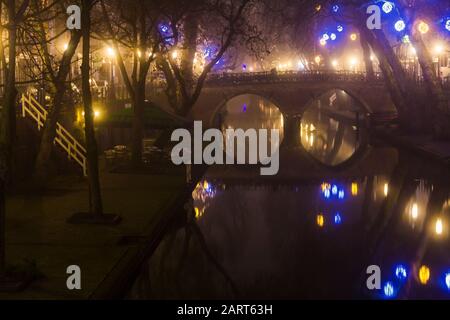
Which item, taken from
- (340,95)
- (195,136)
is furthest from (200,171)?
(340,95)

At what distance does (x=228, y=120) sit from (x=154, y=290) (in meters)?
60.5

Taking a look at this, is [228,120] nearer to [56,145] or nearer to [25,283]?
[56,145]

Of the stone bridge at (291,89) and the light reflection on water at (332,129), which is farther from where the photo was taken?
the stone bridge at (291,89)

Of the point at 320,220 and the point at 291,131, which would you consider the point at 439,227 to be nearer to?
the point at 320,220

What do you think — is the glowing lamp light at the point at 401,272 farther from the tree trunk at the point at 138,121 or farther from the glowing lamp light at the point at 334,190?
the tree trunk at the point at 138,121

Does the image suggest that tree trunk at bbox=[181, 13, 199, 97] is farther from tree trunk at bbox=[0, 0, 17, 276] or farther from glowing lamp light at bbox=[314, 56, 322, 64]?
glowing lamp light at bbox=[314, 56, 322, 64]

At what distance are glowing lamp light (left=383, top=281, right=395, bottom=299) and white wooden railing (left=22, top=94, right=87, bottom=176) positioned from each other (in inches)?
579

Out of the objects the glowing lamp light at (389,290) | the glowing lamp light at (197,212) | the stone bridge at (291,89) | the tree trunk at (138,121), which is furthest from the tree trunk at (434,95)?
the glowing lamp light at (389,290)

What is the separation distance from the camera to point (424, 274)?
14.5 metres

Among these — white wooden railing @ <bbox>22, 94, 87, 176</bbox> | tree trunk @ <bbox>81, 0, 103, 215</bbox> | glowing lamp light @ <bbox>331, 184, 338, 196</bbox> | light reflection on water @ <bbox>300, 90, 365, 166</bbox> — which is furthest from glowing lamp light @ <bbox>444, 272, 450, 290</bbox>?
light reflection on water @ <bbox>300, 90, 365, 166</bbox>

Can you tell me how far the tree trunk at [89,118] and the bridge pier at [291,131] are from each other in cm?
3118

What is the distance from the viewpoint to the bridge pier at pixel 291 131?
4966cm

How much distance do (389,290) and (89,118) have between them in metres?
8.26

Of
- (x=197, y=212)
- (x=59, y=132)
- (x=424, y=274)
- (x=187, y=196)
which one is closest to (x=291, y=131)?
(x=59, y=132)
